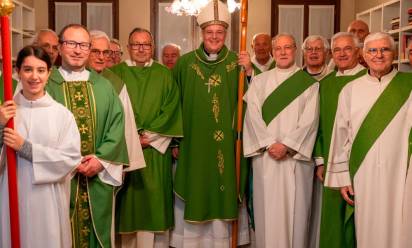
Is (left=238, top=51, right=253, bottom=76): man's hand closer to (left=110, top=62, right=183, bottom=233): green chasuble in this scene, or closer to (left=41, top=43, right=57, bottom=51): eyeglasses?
(left=110, top=62, right=183, bottom=233): green chasuble

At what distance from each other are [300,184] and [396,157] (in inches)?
33.7

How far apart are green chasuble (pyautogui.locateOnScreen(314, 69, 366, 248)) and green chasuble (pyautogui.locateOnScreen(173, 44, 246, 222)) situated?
683 millimetres

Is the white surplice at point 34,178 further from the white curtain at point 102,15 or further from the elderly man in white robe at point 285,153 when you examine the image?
the white curtain at point 102,15

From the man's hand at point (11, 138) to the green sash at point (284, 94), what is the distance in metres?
1.89

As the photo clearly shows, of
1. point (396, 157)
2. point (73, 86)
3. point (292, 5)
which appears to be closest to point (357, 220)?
point (396, 157)

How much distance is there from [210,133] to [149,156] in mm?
506

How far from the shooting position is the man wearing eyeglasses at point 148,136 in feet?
13.2

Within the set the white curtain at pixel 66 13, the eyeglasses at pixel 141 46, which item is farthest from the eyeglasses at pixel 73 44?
the white curtain at pixel 66 13

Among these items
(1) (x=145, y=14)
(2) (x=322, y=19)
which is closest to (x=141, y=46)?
(1) (x=145, y=14)

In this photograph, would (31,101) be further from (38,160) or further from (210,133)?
(210,133)

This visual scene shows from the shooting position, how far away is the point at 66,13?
9312 millimetres

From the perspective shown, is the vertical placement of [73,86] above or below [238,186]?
above

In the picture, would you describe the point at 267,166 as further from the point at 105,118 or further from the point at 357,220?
the point at 105,118

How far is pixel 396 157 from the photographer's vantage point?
3203 mm
